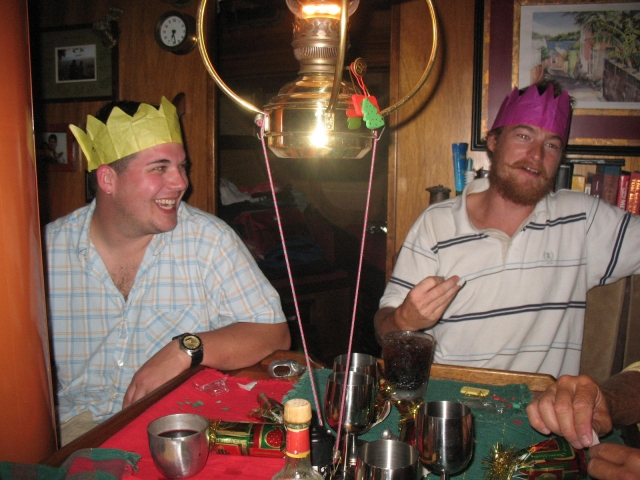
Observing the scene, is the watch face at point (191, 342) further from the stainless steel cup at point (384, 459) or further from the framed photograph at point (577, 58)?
the framed photograph at point (577, 58)

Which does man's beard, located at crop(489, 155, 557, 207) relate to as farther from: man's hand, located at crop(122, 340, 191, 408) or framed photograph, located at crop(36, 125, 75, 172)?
framed photograph, located at crop(36, 125, 75, 172)

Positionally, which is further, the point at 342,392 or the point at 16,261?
the point at 342,392

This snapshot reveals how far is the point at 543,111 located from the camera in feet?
6.64

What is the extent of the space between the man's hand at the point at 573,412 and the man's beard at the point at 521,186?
1.03m

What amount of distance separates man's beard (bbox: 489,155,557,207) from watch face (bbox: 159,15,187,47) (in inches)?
84.1

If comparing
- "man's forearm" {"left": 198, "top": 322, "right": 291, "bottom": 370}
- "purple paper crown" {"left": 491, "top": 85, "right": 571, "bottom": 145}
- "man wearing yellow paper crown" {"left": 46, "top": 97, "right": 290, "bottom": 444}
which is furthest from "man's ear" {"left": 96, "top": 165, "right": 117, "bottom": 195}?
"purple paper crown" {"left": 491, "top": 85, "right": 571, "bottom": 145}

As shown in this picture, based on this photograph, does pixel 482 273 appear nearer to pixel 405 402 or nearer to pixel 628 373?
pixel 628 373

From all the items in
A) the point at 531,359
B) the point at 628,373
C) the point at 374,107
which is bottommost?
the point at 531,359

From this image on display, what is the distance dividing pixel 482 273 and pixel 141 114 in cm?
142

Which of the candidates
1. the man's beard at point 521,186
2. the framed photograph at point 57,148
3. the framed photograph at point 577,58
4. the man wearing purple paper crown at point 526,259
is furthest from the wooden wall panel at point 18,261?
the framed photograph at point 57,148

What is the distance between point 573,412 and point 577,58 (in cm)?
223

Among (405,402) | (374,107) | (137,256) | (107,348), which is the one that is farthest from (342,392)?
(137,256)

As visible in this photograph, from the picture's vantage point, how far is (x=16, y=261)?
41 cm

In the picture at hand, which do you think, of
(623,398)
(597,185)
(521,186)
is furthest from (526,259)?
(597,185)
